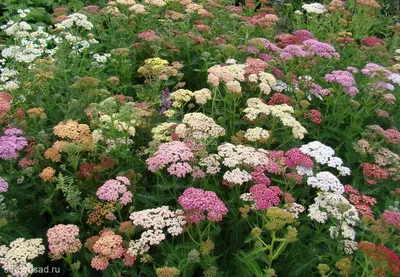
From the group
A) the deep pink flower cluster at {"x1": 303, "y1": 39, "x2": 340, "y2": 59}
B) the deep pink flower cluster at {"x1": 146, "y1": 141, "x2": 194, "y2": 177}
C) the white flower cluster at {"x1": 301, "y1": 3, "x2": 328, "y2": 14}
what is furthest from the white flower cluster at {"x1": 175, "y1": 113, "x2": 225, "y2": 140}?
the white flower cluster at {"x1": 301, "y1": 3, "x2": 328, "y2": 14}

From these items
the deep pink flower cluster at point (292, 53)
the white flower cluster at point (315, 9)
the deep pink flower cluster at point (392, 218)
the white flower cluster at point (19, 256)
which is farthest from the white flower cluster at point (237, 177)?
the white flower cluster at point (315, 9)

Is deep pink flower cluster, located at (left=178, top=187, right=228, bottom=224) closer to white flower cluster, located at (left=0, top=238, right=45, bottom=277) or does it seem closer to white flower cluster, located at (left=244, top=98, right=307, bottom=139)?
white flower cluster, located at (left=0, top=238, right=45, bottom=277)

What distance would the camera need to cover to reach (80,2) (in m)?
6.80

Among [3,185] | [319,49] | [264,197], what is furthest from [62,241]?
[319,49]

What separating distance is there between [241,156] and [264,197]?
394 millimetres

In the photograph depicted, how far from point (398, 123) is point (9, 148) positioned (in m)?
3.65

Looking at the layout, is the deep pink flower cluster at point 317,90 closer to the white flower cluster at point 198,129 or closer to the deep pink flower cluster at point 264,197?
the white flower cluster at point 198,129

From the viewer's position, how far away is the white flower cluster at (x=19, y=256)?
8.22 feet

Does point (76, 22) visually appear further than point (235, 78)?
Yes

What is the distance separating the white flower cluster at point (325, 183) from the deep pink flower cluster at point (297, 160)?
0.10 meters

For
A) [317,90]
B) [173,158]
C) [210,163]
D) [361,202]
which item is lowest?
[361,202]

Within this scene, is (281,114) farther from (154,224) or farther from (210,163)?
(154,224)

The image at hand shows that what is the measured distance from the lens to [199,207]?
8.93 feet

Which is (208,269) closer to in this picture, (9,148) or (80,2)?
(9,148)
